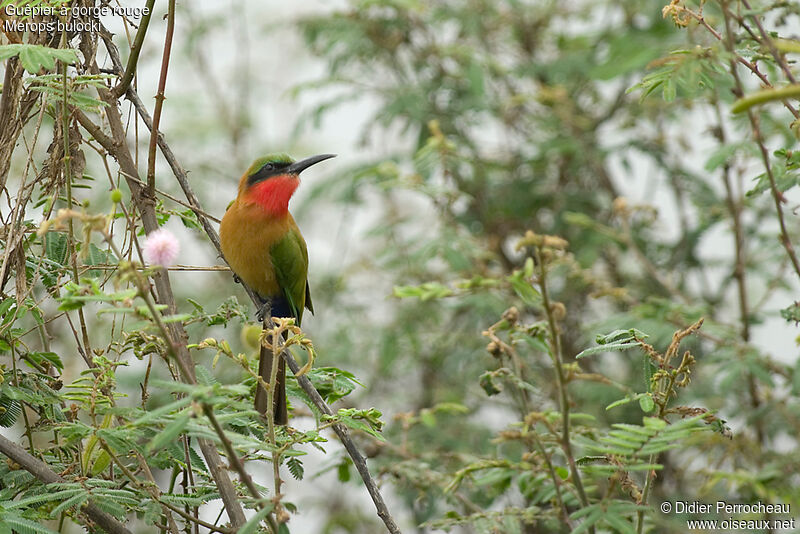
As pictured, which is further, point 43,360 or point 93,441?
point 43,360

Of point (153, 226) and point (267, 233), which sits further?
point (267, 233)

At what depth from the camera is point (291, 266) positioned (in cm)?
291

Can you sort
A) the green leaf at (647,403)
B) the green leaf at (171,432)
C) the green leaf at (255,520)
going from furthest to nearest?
the green leaf at (647,403) < the green leaf at (255,520) < the green leaf at (171,432)

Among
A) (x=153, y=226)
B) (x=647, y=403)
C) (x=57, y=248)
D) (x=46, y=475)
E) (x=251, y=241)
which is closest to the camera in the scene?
(x=647, y=403)

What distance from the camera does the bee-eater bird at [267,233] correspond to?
2824 mm

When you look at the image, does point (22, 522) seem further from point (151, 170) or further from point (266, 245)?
point (266, 245)

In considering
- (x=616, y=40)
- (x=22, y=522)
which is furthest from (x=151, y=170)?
(x=616, y=40)

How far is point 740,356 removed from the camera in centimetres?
276

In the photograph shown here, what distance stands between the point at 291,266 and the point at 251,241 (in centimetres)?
16

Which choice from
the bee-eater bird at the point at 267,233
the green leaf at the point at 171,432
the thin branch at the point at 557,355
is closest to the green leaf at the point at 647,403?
the thin branch at the point at 557,355

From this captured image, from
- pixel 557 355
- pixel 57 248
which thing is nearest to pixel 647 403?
pixel 557 355

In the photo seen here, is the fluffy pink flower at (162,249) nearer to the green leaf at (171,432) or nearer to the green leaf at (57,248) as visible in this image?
the green leaf at (171,432)

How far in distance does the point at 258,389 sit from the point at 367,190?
241 centimetres

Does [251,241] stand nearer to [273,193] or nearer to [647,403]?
[273,193]
